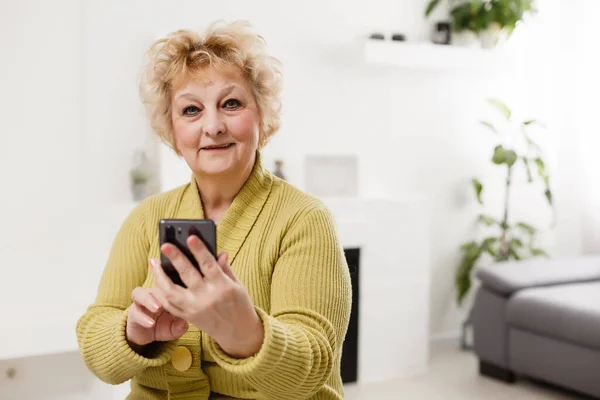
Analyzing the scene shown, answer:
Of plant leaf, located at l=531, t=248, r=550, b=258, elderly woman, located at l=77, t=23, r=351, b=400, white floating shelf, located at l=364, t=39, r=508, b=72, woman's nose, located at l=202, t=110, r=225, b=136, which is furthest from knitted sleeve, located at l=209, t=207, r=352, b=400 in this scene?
plant leaf, located at l=531, t=248, r=550, b=258

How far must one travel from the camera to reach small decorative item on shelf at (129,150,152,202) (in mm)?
3467

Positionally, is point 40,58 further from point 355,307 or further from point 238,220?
point 238,220

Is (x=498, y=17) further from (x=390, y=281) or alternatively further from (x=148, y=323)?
(x=148, y=323)

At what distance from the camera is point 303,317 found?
1.23m

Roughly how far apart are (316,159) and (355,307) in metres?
0.77

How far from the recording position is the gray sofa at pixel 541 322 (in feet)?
11.1

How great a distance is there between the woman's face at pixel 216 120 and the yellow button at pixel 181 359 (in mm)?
306

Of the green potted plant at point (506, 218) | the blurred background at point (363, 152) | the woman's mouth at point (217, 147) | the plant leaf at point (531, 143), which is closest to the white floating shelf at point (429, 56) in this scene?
the blurred background at point (363, 152)

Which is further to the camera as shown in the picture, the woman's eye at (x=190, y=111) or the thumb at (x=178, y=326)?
the woman's eye at (x=190, y=111)

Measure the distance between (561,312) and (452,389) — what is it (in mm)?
641

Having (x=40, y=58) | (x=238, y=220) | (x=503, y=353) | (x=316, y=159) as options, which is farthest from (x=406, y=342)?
(x=238, y=220)

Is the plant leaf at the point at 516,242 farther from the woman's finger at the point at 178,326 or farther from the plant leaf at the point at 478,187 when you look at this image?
the woman's finger at the point at 178,326

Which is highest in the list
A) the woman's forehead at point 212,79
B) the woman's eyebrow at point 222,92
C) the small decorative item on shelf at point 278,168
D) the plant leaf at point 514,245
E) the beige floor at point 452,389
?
the woman's forehead at point 212,79

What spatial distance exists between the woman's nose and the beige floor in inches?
97.1
